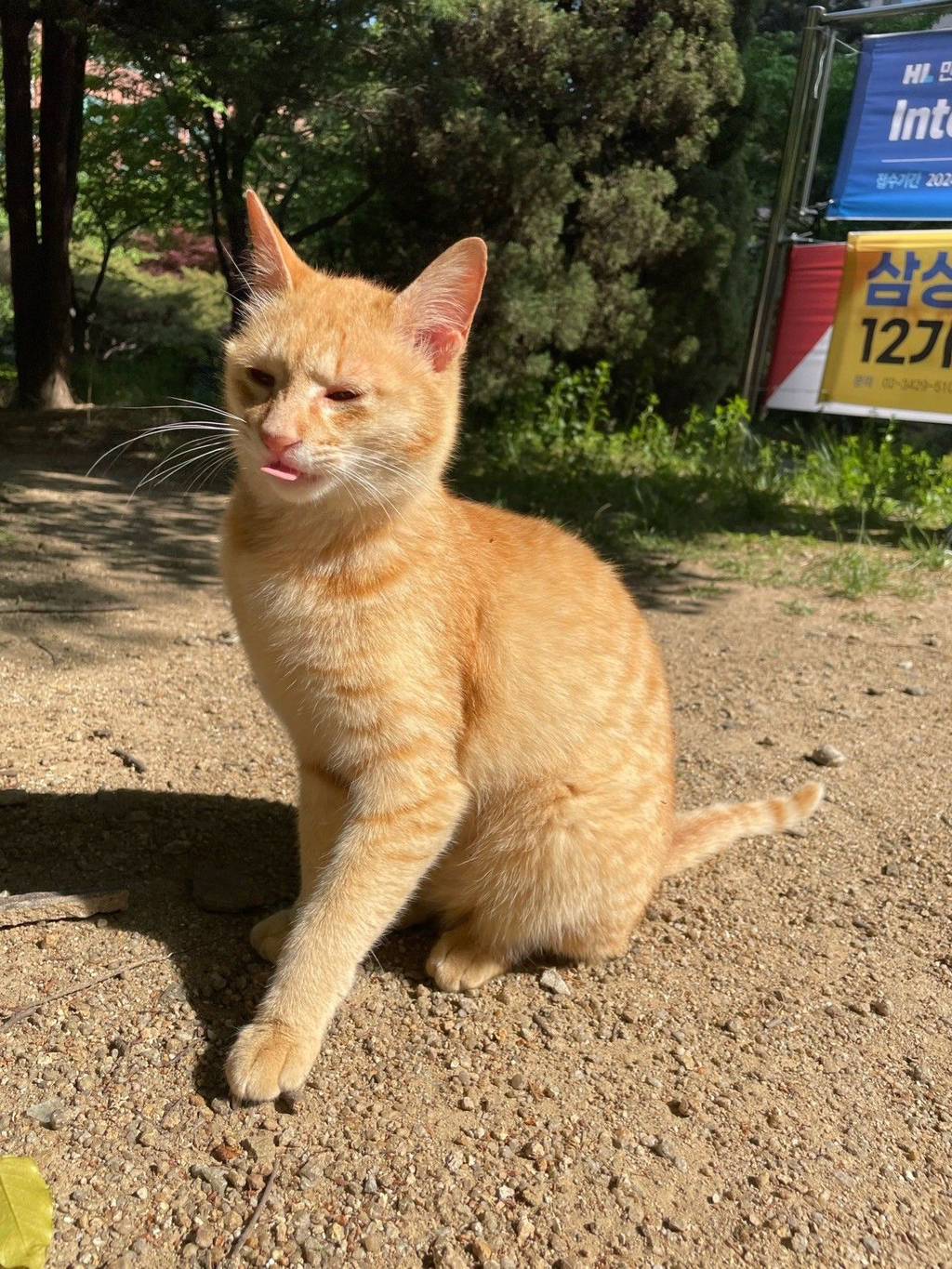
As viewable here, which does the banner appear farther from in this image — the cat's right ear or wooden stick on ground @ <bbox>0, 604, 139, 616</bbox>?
the cat's right ear

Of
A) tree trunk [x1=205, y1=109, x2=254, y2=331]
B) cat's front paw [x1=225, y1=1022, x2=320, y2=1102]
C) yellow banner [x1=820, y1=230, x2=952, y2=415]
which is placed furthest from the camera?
tree trunk [x1=205, y1=109, x2=254, y2=331]

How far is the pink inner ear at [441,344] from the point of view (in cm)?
Result: 228

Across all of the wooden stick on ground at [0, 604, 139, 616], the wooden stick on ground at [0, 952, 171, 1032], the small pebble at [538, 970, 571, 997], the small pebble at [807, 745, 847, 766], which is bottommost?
the small pebble at [538, 970, 571, 997]

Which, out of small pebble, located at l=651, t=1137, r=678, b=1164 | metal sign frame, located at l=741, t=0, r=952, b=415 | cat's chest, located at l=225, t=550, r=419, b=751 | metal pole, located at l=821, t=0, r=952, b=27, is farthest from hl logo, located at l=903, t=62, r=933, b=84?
small pebble, located at l=651, t=1137, r=678, b=1164

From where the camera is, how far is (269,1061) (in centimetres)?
193

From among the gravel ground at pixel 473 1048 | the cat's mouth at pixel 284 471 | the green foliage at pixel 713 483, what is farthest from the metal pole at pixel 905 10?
the cat's mouth at pixel 284 471

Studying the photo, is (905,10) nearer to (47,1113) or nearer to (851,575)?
(851,575)

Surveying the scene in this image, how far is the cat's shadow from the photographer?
217cm

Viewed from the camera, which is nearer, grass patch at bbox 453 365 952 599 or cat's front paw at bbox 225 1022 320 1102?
cat's front paw at bbox 225 1022 320 1102

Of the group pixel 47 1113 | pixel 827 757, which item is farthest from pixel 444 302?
pixel 827 757

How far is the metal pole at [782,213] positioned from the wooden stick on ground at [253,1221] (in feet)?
22.5

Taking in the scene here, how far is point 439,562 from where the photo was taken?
7.50 feet

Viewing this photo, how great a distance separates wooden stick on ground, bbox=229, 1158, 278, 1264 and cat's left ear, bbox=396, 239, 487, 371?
1.71 metres

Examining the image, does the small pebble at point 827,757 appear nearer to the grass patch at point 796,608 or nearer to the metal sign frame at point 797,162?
the grass patch at point 796,608
